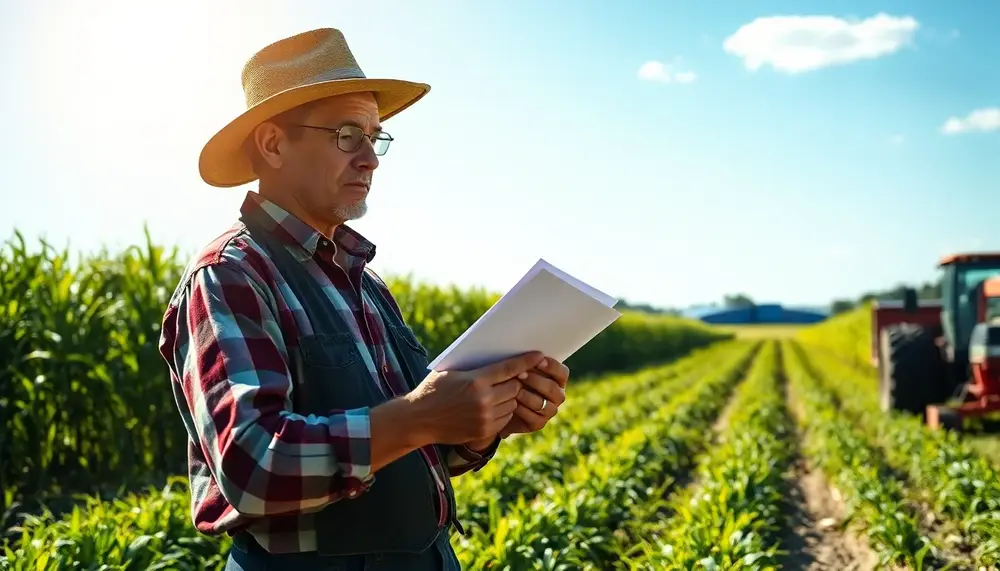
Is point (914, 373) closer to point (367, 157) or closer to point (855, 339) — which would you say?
point (367, 157)

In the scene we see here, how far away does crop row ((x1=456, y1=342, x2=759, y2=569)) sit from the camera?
4.07 metres

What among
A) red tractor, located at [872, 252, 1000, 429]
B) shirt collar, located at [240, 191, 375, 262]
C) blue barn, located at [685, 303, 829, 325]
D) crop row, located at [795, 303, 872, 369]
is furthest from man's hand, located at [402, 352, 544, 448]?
blue barn, located at [685, 303, 829, 325]

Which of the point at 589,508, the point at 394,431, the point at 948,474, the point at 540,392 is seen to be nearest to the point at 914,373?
the point at 948,474

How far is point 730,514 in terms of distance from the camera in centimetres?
486

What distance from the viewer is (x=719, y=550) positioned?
4.26m

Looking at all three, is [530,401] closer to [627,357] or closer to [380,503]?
[380,503]

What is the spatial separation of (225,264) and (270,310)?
0.37 ft

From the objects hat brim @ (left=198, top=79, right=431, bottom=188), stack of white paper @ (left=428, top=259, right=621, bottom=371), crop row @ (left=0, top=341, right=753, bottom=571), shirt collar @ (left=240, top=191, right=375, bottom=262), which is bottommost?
crop row @ (left=0, top=341, right=753, bottom=571)

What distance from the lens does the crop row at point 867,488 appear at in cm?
480

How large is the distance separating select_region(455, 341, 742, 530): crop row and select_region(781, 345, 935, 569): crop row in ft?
6.52

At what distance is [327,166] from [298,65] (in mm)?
246

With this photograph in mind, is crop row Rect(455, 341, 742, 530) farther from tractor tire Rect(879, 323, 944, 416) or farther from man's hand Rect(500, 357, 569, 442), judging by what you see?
man's hand Rect(500, 357, 569, 442)

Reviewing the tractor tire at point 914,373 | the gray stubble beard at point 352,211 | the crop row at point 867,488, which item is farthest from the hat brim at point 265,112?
the tractor tire at point 914,373

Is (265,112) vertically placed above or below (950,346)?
above
